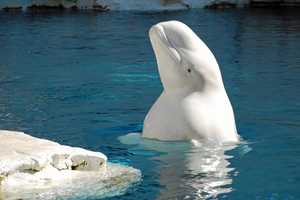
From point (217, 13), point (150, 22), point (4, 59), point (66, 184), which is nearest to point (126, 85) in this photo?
point (4, 59)

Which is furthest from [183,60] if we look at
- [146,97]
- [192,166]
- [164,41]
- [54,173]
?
[146,97]

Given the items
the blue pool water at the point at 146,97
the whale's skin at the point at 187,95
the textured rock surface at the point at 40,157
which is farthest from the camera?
the whale's skin at the point at 187,95

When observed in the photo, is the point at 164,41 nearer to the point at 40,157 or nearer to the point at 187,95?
the point at 187,95

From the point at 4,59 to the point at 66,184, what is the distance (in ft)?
32.0

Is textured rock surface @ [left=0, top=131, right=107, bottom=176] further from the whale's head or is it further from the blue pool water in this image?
the whale's head

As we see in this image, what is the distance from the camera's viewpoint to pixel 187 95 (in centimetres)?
755

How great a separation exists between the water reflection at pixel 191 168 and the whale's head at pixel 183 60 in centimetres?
62

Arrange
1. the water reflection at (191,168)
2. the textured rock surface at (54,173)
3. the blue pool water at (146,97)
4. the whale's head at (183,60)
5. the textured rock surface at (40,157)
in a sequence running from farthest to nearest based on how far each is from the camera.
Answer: the whale's head at (183,60) → the blue pool water at (146,97) → the water reflection at (191,168) → the textured rock surface at (40,157) → the textured rock surface at (54,173)

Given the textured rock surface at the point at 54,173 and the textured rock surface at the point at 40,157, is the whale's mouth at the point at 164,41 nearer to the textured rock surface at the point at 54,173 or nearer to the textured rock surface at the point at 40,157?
the textured rock surface at the point at 54,173

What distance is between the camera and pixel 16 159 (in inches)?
233

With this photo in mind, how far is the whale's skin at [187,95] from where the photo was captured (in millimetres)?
7422

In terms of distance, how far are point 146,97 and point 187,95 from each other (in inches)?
132

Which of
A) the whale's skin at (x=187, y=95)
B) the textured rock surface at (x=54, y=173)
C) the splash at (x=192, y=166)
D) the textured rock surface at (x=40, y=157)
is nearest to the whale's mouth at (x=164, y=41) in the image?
the whale's skin at (x=187, y=95)

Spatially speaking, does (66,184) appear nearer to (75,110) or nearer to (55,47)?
(75,110)
